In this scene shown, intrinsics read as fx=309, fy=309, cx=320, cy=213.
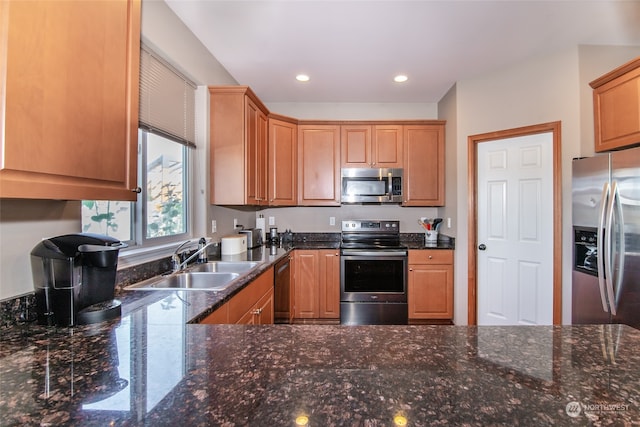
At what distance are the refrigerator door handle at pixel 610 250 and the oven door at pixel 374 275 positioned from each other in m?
Result: 1.61

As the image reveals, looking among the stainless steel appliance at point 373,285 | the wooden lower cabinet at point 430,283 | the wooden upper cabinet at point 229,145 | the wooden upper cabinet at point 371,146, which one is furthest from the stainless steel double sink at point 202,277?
the wooden upper cabinet at point 371,146

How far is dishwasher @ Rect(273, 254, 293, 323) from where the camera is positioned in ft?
8.77

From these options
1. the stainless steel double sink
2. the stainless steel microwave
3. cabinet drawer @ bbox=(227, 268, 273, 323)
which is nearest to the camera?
cabinet drawer @ bbox=(227, 268, 273, 323)

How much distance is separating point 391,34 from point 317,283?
2429 millimetres

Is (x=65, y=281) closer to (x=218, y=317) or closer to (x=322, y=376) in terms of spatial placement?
(x=218, y=317)

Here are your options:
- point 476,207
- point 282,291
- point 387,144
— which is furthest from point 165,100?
point 476,207

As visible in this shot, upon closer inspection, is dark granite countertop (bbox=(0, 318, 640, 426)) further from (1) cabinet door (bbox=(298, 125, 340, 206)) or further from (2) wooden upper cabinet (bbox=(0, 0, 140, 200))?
(1) cabinet door (bbox=(298, 125, 340, 206))

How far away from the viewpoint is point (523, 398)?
1.92ft

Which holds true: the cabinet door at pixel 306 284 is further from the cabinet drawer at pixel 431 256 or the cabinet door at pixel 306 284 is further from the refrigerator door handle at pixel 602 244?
the refrigerator door handle at pixel 602 244

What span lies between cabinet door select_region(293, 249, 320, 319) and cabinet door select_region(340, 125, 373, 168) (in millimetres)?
1168

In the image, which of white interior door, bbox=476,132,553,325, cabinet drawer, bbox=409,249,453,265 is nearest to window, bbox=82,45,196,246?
cabinet drawer, bbox=409,249,453,265

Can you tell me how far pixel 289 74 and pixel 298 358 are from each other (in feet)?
9.64

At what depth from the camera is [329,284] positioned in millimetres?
3367

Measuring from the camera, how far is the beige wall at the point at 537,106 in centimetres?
→ 250
